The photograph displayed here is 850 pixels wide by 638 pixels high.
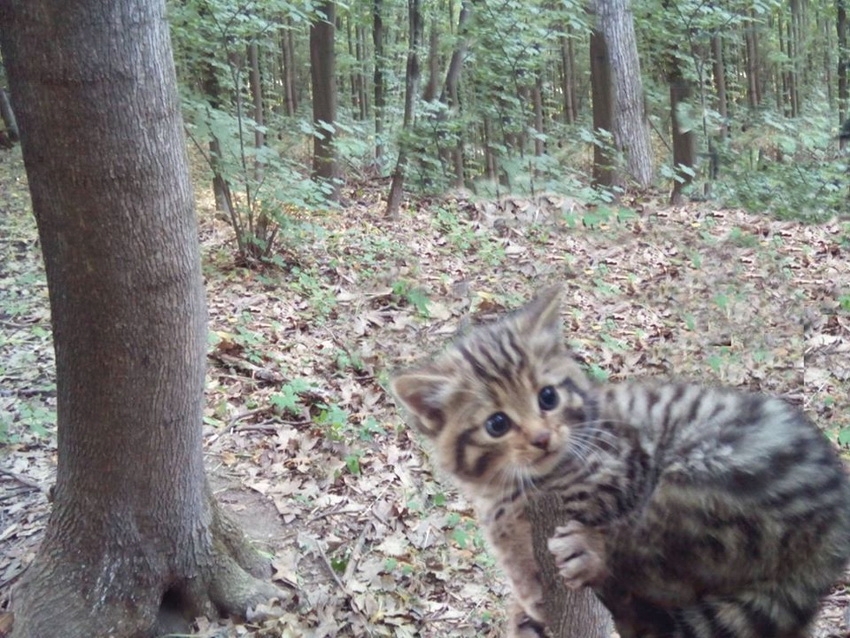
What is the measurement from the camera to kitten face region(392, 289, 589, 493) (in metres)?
1.49

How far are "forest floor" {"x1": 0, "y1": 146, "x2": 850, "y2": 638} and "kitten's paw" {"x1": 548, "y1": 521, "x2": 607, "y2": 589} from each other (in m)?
1.05

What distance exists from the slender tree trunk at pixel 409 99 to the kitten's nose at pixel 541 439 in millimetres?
4843

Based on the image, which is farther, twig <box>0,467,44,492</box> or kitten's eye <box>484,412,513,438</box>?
twig <box>0,467,44,492</box>

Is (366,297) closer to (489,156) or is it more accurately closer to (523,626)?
(489,156)

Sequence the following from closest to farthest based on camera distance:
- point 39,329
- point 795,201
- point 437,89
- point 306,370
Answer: point 795,201 < point 306,370 < point 39,329 < point 437,89

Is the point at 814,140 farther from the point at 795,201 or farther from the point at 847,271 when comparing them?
the point at 847,271

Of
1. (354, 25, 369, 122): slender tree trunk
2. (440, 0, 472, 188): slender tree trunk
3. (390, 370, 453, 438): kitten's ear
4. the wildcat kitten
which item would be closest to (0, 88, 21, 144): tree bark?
(354, 25, 369, 122): slender tree trunk

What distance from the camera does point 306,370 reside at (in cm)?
417

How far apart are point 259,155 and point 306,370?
2076mm

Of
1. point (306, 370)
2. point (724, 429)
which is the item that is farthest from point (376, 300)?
point (724, 429)

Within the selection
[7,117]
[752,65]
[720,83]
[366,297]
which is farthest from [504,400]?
[7,117]

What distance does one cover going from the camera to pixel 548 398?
1.52 meters

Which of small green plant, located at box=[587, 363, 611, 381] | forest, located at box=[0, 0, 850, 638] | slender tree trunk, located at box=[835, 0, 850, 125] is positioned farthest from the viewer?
slender tree trunk, located at box=[835, 0, 850, 125]

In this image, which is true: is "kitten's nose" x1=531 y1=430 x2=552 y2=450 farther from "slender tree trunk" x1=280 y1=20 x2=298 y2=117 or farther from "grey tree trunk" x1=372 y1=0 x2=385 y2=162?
"slender tree trunk" x1=280 y1=20 x2=298 y2=117
